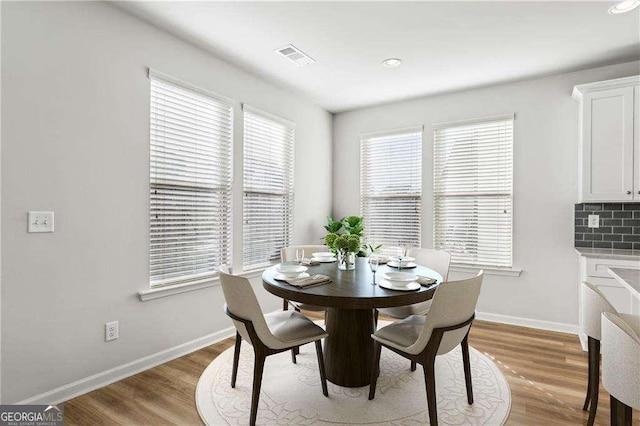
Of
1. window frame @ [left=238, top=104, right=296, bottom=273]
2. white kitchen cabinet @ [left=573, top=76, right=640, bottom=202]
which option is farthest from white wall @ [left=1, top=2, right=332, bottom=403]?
white kitchen cabinet @ [left=573, top=76, right=640, bottom=202]

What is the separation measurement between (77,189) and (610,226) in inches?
182

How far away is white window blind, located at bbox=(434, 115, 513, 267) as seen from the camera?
3926 mm

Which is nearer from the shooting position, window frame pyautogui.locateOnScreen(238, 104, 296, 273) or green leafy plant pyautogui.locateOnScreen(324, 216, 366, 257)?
green leafy plant pyautogui.locateOnScreen(324, 216, 366, 257)

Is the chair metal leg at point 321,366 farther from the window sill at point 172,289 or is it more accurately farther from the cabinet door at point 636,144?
the cabinet door at point 636,144

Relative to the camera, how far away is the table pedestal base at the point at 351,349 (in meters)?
2.45

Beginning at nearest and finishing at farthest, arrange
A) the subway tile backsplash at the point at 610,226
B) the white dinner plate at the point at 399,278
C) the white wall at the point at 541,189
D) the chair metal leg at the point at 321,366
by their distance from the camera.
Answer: the white dinner plate at the point at 399,278, the chair metal leg at the point at 321,366, the subway tile backsplash at the point at 610,226, the white wall at the point at 541,189

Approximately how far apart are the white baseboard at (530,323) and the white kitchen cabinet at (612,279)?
2.61ft

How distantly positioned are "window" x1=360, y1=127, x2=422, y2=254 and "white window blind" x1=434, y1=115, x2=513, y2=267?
10.8 inches

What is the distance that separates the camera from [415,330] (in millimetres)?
2148

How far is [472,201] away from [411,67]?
1.72m

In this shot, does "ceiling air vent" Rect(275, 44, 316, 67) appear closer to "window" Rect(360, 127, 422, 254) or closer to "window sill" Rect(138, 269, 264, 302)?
"window" Rect(360, 127, 422, 254)

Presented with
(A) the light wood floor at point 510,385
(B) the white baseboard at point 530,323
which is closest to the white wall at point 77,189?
(A) the light wood floor at point 510,385

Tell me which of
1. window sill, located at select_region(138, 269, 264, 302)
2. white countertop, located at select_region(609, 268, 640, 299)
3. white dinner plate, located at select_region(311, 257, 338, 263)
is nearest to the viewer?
white countertop, located at select_region(609, 268, 640, 299)

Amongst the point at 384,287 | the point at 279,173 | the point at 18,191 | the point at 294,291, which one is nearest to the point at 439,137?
the point at 279,173
